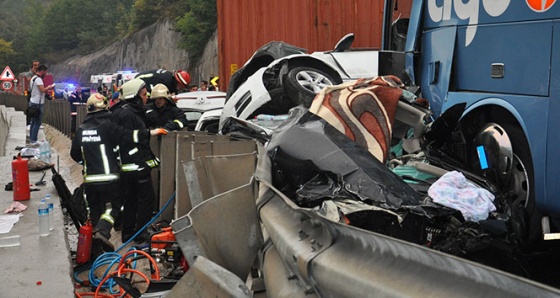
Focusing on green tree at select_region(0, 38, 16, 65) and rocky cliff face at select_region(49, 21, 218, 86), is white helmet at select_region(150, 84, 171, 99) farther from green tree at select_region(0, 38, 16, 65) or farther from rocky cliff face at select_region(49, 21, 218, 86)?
green tree at select_region(0, 38, 16, 65)

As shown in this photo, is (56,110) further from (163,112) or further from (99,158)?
(99,158)

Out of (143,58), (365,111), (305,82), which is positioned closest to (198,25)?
(143,58)

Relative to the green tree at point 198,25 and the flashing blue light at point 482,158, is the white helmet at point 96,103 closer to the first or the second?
the flashing blue light at point 482,158

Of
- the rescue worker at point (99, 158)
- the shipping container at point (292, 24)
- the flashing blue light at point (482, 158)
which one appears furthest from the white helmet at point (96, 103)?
the shipping container at point (292, 24)

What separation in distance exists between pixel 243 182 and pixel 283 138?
0.88m

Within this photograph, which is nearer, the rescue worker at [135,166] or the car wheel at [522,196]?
the car wheel at [522,196]

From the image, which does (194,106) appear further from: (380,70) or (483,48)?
(483,48)

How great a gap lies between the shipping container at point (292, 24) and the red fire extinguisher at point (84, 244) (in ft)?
24.0

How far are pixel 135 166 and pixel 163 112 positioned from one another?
128 centimetres

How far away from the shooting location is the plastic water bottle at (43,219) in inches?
211

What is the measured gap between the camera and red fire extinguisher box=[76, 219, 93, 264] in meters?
5.93

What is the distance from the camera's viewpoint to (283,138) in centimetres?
396

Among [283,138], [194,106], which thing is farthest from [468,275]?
[194,106]

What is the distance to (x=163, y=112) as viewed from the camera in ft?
27.0
